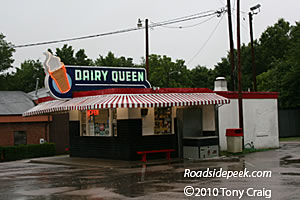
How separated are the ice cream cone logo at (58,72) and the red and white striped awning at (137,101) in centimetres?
81

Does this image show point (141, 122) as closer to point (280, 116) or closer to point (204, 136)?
point (204, 136)

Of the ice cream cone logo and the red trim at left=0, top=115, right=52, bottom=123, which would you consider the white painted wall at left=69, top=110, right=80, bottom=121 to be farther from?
the red trim at left=0, top=115, right=52, bottom=123

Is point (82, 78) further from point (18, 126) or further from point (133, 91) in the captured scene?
point (18, 126)

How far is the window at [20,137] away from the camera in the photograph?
33.6 m

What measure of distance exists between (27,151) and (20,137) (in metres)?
3.07

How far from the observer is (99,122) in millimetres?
24328

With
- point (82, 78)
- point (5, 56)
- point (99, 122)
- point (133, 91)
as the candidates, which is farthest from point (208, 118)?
point (5, 56)

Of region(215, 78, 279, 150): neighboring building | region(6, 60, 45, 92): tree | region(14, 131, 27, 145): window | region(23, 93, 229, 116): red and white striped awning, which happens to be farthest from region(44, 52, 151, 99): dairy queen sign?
region(6, 60, 45, 92): tree

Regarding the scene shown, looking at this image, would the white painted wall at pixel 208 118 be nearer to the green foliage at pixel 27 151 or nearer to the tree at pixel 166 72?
the green foliage at pixel 27 151

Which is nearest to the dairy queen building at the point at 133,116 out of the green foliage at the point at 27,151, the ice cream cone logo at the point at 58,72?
the ice cream cone logo at the point at 58,72

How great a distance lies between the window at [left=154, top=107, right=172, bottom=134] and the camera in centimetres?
2328

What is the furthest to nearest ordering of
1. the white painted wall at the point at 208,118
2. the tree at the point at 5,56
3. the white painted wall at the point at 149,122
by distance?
the tree at the point at 5,56 → the white painted wall at the point at 208,118 → the white painted wall at the point at 149,122

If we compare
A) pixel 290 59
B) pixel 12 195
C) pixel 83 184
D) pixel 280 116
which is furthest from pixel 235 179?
pixel 290 59

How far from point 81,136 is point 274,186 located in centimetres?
1468
